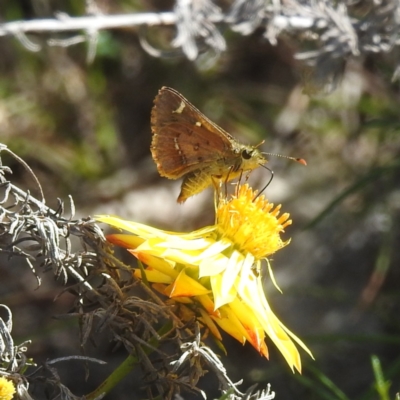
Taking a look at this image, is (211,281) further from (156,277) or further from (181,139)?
(181,139)

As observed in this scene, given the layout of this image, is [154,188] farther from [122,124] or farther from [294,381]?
[294,381]

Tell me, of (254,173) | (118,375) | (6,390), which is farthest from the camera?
(254,173)

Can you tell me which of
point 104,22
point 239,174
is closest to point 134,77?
point 104,22

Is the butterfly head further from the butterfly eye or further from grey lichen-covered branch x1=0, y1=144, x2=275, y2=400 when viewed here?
grey lichen-covered branch x1=0, y1=144, x2=275, y2=400

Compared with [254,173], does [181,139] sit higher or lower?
higher

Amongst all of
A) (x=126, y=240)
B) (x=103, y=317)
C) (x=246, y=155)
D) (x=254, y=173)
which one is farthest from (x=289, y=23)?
(x=254, y=173)
